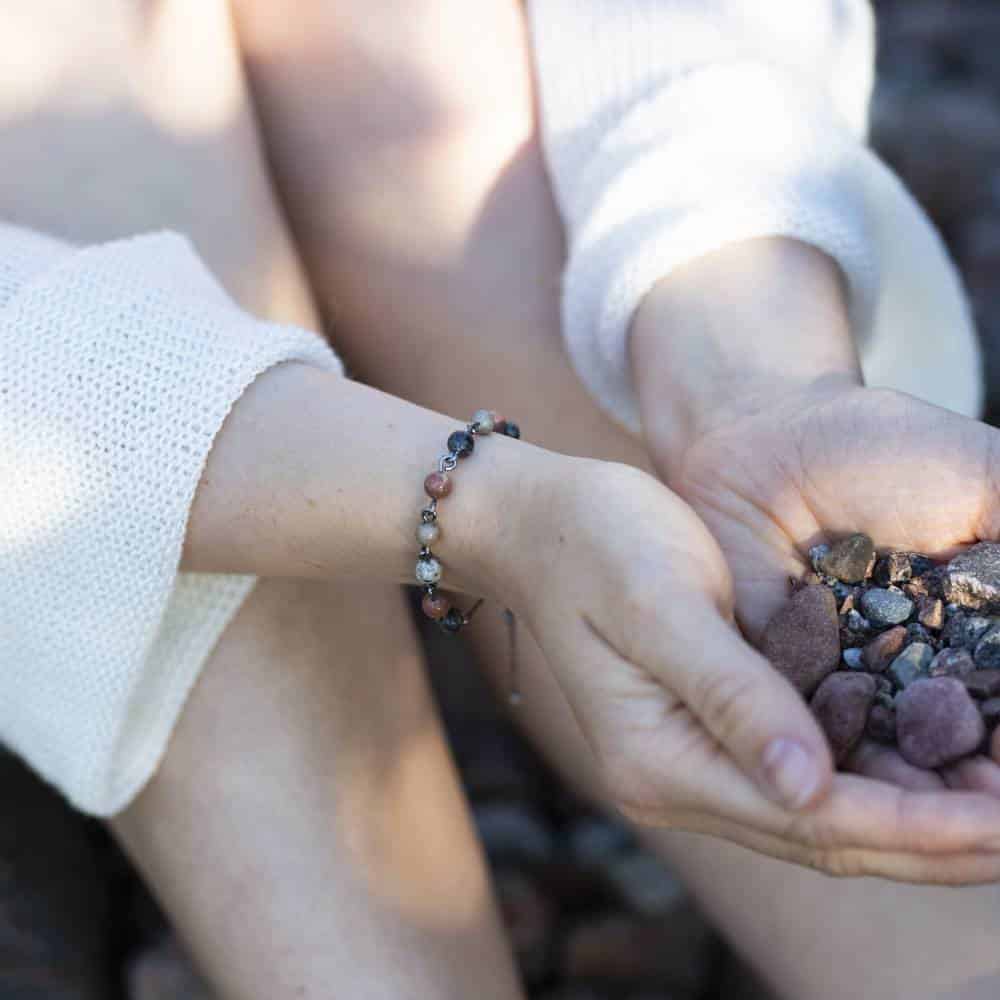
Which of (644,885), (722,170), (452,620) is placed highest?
(722,170)

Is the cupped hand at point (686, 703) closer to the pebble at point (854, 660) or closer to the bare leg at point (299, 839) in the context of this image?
the pebble at point (854, 660)

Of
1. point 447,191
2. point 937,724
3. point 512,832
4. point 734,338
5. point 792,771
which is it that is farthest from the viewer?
point 512,832

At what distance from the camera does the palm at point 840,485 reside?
887mm

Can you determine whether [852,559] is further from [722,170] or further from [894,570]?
[722,170]

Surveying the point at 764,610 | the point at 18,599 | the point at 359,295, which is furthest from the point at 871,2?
the point at 18,599

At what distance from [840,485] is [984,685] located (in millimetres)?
186

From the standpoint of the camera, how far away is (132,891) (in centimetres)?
147

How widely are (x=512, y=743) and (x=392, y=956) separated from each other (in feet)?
1.90

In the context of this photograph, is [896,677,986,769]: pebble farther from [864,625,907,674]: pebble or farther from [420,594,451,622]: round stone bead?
[420,594,451,622]: round stone bead

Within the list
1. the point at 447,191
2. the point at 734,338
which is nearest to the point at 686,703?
the point at 734,338

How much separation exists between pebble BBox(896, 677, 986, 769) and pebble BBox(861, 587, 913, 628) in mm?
93

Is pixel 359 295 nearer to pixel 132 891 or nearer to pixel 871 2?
pixel 132 891

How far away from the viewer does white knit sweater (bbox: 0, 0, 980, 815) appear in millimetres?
898

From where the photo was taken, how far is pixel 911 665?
2.78ft
